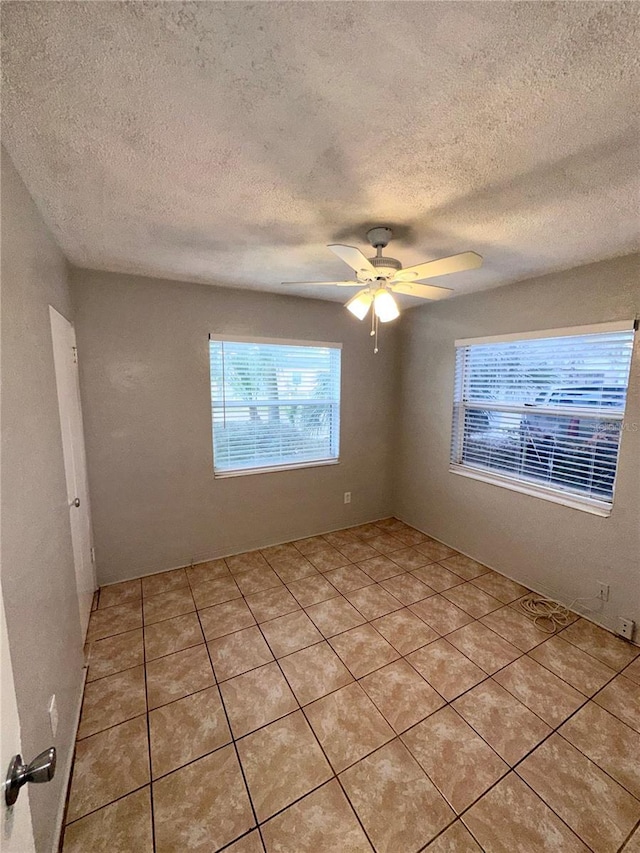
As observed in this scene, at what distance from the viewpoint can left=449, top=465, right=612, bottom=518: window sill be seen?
7.57 feet

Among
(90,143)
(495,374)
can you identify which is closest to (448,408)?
(495,374)

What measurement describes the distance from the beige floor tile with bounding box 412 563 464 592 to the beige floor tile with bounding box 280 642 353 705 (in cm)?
108

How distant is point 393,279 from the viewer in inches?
69.8

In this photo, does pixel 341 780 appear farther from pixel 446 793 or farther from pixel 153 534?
pixel 153 534

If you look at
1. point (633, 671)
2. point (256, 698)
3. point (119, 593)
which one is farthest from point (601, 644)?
point (119, 593)

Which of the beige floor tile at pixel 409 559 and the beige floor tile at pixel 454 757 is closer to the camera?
the beige floor tile at pixel 454 757

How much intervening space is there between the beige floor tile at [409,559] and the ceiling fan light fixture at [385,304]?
220 cm

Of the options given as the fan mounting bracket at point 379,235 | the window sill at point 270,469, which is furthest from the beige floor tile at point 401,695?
the fan mounting bracket at point 379,235

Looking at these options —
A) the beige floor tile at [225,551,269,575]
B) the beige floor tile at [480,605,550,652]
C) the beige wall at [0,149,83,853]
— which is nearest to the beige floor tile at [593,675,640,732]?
the beige floor tile at [480,605,550,652]

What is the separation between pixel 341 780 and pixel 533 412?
2.53 metres

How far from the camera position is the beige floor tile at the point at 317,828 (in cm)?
121

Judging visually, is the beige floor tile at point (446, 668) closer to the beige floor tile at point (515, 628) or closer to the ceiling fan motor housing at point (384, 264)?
the beige floor tile at point (515, 628)

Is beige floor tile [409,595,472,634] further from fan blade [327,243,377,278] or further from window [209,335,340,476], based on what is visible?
fan blade [327,243,377,278]

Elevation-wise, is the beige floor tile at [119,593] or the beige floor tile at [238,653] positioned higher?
the beige floor tile at [119,593]
